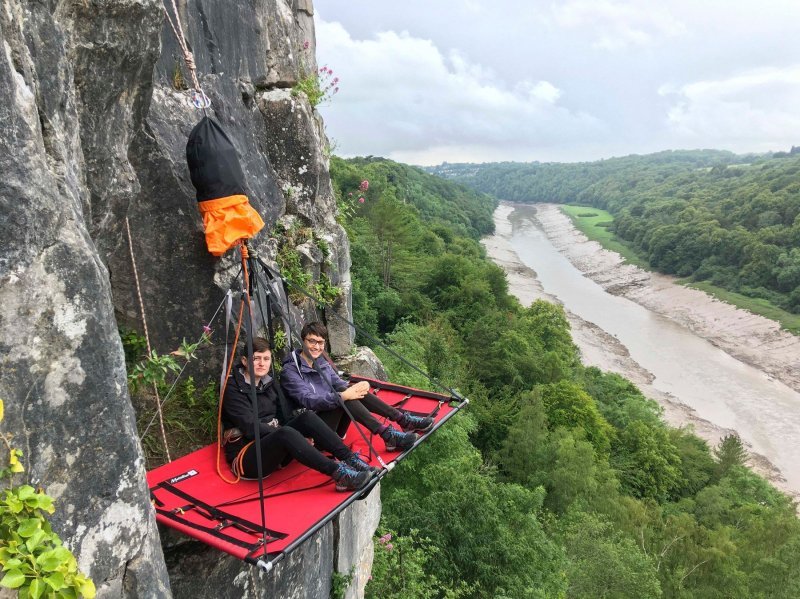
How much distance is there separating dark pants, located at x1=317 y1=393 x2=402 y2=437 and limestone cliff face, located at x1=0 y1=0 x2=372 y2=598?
154 centimetres

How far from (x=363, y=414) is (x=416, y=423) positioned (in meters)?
0.67

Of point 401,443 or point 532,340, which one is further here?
point 532,340

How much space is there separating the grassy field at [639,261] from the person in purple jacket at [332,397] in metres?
54.2

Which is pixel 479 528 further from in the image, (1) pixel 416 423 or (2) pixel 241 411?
(2) pixel 241 411

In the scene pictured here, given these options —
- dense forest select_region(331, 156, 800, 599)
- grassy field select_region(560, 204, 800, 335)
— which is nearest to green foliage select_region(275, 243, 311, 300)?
dense forest select_region(331, 156, 800, 599)

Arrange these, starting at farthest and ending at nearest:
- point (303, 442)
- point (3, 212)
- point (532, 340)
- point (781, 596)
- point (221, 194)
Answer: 1. point (532, 340)
2. point (781, 596)
3. point (221, 194)
4. point (303, 442)
5. point (3, 212)

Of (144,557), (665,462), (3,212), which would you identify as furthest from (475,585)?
(665,462)

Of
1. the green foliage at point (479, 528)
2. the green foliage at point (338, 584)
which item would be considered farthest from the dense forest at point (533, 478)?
the green foliage at point (338, 584)

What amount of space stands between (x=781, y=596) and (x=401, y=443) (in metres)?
20.0

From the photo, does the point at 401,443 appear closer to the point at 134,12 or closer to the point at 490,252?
the point at 134,12

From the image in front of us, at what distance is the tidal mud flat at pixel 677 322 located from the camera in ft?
118

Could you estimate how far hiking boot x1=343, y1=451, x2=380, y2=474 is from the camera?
4.99 m

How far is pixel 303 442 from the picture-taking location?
491 cm

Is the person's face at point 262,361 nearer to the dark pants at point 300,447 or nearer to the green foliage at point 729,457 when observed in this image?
the dark pants at point 300,447
